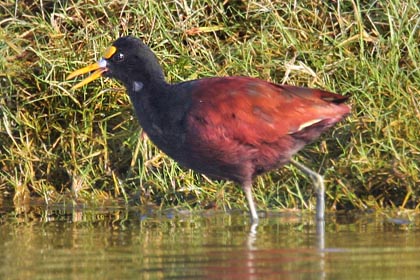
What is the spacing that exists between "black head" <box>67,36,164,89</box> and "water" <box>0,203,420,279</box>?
96 centimetres

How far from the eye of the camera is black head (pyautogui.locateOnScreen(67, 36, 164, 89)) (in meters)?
8.87

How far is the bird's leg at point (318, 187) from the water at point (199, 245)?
89 millimetres

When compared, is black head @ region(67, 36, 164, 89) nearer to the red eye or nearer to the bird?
the red eye

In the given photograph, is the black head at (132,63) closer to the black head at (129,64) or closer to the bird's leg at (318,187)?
the black head at (129,64)

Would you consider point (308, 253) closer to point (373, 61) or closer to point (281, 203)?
point (281, 203)

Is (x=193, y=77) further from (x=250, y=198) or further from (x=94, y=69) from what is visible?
(x=250, y=198)

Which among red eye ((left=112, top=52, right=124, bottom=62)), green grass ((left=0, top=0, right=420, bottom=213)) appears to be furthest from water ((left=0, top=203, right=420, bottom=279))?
red eye ((left=112, top=52, right=124, bottom=62))

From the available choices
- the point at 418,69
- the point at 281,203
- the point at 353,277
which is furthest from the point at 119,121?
the point at 353,277

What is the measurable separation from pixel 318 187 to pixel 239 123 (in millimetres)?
801

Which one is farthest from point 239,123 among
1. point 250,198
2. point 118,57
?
point 118,57

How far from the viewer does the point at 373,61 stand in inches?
375

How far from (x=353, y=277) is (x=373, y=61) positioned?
3.60m

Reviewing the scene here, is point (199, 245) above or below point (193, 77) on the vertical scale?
below

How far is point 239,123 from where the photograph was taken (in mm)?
8203
